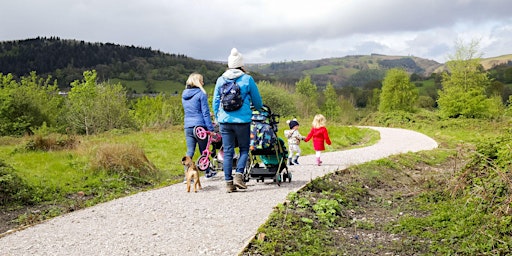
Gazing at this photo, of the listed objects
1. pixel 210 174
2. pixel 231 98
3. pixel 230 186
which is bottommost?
pixel 210 174

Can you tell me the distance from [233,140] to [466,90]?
36005 millimetres

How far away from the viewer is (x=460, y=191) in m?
7.92

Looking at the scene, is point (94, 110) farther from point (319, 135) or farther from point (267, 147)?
point (267, 147)

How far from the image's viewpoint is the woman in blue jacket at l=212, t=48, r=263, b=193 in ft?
26.6

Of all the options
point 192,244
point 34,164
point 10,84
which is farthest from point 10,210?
point 10,84

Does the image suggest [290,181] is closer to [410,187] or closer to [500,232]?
[410,187]

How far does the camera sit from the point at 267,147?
8812 millimetres

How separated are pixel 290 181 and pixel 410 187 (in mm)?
2945

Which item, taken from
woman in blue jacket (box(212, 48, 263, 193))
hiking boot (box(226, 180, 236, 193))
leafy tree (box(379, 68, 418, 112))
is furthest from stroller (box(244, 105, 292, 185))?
leafy tree (box(379, 68, 418, 112))

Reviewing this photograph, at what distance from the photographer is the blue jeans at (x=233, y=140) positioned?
8211 millimetres

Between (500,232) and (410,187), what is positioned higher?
(500,232)

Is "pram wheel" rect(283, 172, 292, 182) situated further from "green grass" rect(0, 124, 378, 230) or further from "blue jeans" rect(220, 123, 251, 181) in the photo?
"green grass" rect(0, 124, 378, 230)

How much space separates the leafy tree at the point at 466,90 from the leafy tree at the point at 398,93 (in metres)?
8.51


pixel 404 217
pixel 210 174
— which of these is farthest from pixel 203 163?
pixel 404 217
